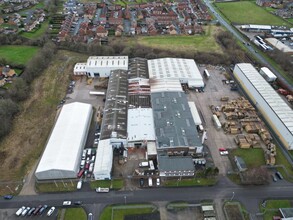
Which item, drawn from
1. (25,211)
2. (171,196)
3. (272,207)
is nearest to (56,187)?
(25,211)

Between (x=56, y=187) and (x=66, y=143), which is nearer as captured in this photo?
(x=56, y=187)

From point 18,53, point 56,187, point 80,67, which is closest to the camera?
point 56,187

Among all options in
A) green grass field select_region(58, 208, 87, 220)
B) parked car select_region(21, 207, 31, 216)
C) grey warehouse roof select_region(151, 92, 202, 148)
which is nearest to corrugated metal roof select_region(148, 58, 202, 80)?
grey warehouse roof select_region(151, 92, 202, 148)

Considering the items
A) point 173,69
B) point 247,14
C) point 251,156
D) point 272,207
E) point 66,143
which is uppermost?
point 247,14

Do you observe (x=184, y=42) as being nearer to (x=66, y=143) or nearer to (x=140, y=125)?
(x=140, y=125)

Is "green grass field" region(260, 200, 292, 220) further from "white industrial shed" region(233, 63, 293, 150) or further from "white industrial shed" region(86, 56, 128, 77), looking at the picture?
"white industrial shed" region(86, 56, 128, 77)

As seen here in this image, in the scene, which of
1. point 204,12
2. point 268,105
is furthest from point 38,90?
point 204,12

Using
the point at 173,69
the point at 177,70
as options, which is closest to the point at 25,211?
the point at 173,69

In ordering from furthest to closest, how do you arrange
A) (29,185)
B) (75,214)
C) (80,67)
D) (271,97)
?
(80,67) → (271,97) → (29,185) → (75,214)

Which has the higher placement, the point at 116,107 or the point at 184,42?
the point at 184,42
